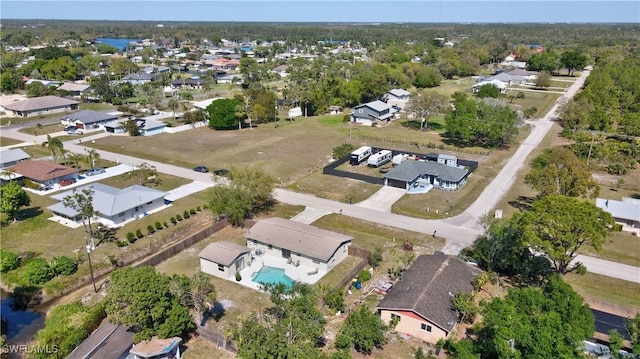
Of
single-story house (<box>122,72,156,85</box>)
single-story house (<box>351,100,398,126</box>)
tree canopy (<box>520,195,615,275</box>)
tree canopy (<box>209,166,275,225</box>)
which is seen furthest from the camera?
single-story house (<box>122,72,156,85</box>)

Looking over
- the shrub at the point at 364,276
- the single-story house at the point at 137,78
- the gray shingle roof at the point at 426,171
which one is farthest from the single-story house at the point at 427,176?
the single-story house at the point at 137,78

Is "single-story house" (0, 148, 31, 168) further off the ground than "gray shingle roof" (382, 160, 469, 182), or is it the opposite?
"single-story house" (0, 148, 31, 168)

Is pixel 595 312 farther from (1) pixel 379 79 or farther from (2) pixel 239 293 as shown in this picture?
(1) pixel 379 79

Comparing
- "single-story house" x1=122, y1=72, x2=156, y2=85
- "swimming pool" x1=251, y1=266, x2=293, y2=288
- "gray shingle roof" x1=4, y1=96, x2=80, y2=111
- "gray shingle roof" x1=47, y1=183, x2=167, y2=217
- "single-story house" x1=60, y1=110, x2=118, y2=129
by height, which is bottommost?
"swimming pool" x1=251, y1=266, x2=293, y2=288

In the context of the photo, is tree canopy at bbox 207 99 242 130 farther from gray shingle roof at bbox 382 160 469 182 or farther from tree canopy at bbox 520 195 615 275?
tree canopy at bbox 520 195 615 275

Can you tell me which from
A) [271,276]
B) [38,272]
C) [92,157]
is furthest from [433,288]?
[92,157]

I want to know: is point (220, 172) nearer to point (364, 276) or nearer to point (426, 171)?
point (426, 171)

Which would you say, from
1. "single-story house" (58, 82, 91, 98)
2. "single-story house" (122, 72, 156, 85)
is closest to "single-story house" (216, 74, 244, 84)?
"single-story house" (122, 72, 156, 85)
